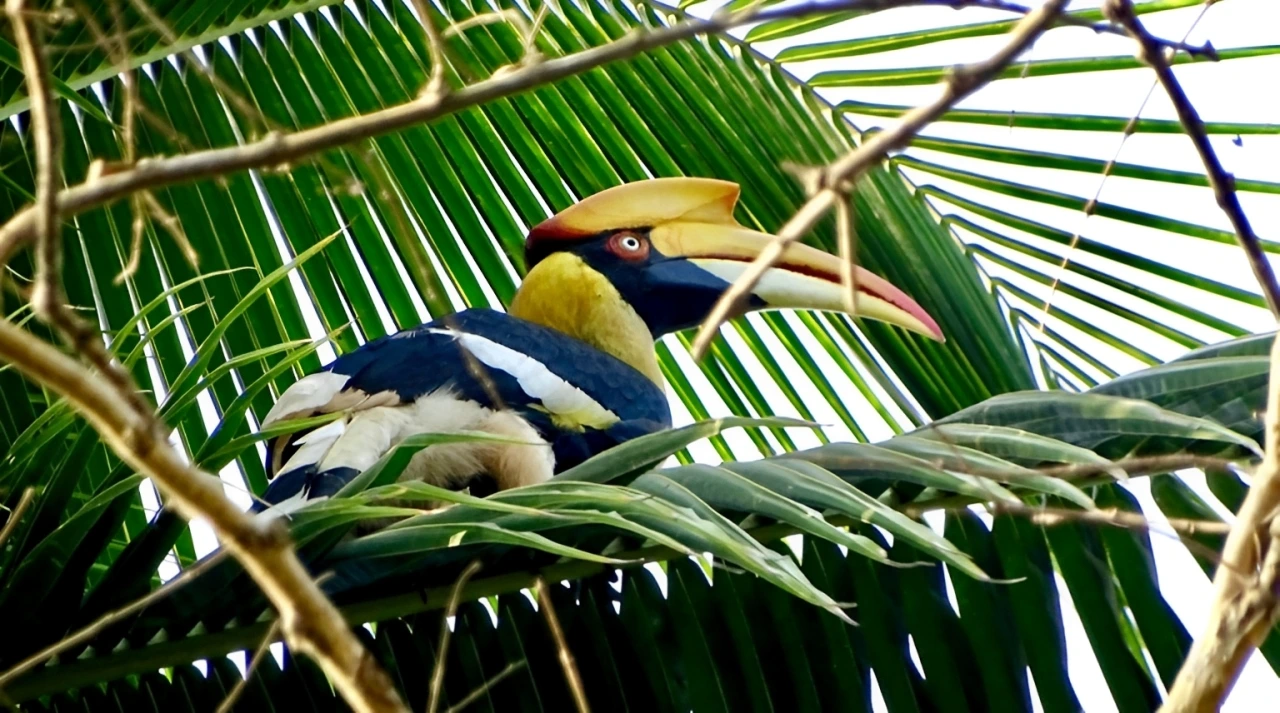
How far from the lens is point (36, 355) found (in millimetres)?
381

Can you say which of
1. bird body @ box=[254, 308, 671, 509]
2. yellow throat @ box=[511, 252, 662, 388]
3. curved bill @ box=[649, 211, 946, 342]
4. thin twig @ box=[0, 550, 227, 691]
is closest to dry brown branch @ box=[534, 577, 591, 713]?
thin twig @ box=[0, 550, 227, 691]

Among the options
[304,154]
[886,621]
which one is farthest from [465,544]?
[304,154]

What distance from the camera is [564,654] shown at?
1.85ft

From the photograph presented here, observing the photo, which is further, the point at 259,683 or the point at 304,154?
the point at 259,683

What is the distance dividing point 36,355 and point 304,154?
0.10 m

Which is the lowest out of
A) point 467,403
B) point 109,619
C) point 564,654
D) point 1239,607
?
point 1239,607

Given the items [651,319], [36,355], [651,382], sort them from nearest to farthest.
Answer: [36,355] < [651,382] < [651,319]

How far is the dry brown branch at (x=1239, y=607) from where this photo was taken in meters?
0.40

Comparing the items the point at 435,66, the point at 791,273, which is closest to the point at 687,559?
the point at 435,66

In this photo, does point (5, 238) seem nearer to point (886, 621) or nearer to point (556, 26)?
point (886, 621)

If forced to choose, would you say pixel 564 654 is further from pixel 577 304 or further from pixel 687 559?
pixel 577 304

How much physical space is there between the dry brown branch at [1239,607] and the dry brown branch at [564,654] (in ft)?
0.64

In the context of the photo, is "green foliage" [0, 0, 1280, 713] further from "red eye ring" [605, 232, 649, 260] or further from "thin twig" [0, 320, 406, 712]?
"red eye ring" [605, 232, 649, 260]

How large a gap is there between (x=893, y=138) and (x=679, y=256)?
141 centimetres
